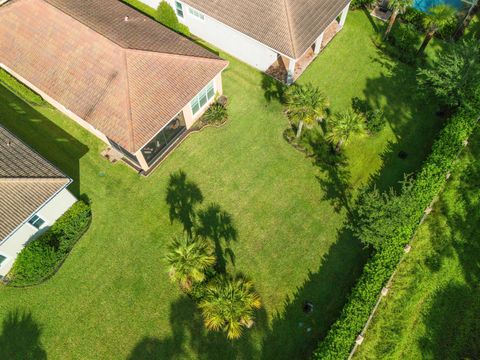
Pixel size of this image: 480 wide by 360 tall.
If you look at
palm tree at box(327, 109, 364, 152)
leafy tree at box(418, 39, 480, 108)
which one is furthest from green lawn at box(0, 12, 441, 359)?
leafy tree at box(418, 39, 480, 108)

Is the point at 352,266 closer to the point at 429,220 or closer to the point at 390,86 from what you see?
the point at 429,220

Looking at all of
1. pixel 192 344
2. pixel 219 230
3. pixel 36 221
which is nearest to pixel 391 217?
pixel 219 230

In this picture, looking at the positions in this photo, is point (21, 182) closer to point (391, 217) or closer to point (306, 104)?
point (306, 104)

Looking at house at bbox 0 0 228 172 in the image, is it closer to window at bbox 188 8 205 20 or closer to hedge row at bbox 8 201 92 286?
window at bbox 188 8 205 20

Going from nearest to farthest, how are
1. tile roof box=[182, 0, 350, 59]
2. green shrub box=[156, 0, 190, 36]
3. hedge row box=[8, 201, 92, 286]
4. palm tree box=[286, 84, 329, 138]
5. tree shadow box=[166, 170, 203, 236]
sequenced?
hedge row box=[8, 201, 92, 286], palm tree box=[286, 84, 329, 138], tree shadow box=[166, 170, 203, 236], tile roof box=[182, 0, 350, 59], green shrub box=[156, 0, 190, 36]

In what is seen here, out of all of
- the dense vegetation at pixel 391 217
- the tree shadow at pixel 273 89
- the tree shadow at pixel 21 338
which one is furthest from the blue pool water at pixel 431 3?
the tree shadow at pixel 21 338

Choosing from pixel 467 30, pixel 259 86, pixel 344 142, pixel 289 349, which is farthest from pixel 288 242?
pixel 467 30

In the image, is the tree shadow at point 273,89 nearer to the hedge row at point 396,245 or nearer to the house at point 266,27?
the house at point 266,27
